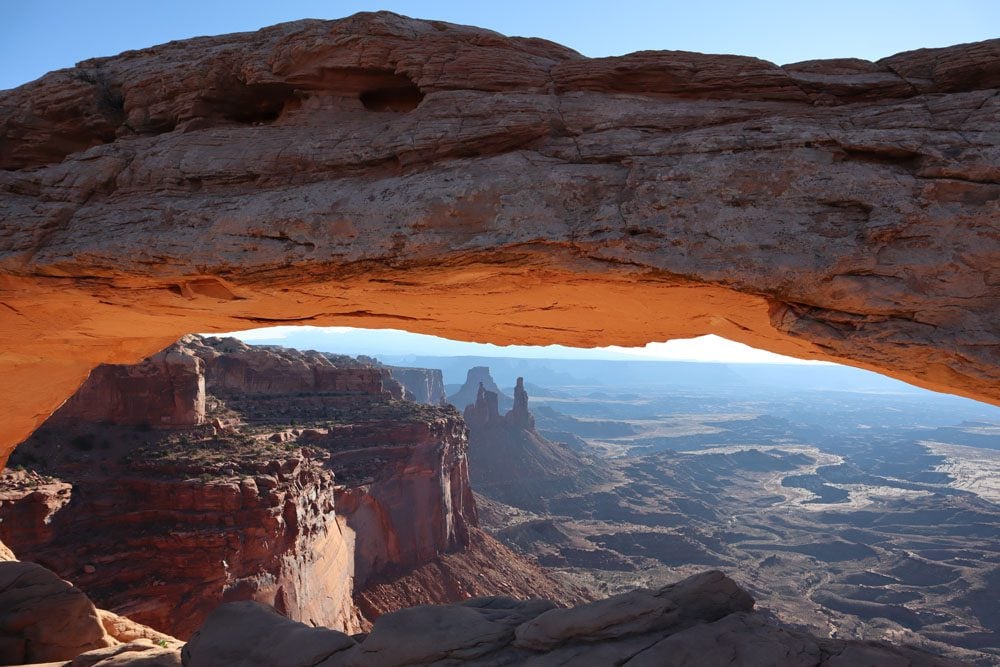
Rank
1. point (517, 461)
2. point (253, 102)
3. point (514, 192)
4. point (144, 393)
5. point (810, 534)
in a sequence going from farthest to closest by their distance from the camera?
point (517, 461) → point (810, 534) → point (144, 393) → point (253, 102) → point (514, 192)

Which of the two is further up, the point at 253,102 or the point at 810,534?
the point at 253,102

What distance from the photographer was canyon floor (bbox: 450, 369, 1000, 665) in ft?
153

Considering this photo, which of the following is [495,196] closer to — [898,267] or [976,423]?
[898,267]

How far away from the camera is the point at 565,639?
6395 millimetres

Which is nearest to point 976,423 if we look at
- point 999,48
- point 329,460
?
point 329,460

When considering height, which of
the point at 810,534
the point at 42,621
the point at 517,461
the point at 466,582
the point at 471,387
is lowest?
the point at 810,534

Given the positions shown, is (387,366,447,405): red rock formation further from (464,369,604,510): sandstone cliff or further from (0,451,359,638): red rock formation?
(0,451,359,638): red rock formation

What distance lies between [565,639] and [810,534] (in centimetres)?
7435

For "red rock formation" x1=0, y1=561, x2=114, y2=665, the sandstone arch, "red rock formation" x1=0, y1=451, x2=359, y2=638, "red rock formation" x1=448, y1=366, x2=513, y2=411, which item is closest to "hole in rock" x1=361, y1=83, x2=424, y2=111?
the sandstone arch

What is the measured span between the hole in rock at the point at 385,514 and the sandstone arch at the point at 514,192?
1401cm

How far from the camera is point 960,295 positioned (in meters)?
5.37

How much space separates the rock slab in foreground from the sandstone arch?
2.99 metres

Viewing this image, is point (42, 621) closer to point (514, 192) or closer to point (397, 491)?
point (514, 192)

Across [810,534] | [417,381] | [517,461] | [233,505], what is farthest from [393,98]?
[417,381]
